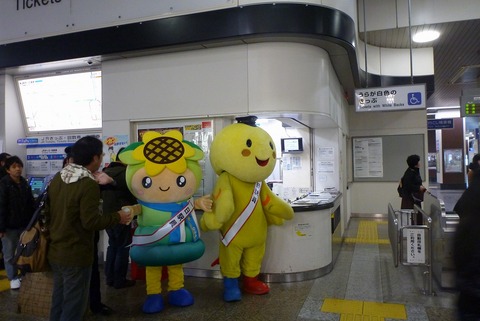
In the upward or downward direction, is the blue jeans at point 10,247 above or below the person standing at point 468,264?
below

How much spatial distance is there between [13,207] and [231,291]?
105 inches

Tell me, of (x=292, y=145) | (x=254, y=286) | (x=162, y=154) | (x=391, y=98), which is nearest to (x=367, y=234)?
(x=292, y=145)

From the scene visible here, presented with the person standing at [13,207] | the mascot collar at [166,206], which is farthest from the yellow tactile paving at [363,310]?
the person standing at [13,207]

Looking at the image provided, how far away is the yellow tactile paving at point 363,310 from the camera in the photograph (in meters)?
3.65

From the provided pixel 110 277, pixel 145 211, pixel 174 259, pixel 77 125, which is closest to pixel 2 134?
pixel 77 125

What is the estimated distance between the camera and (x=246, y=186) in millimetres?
4262

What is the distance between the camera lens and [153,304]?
3.85 metres

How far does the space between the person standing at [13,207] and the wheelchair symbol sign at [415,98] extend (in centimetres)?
559

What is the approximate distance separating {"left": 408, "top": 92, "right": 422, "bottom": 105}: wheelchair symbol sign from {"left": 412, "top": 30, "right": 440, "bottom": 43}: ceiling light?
2.31 m

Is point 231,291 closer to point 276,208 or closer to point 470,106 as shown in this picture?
point 276,208

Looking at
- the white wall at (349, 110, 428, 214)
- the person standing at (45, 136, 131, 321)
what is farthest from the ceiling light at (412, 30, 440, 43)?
the person standing at (45, 136, 131, 321)

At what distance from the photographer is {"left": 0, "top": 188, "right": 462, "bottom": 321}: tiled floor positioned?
3.72m

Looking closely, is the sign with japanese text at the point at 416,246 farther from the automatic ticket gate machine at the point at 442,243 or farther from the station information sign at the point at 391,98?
the station information sign at the point at 391,98

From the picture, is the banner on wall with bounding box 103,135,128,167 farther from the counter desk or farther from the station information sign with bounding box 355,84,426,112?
the station information sign with bounding box 355,84,426,112
